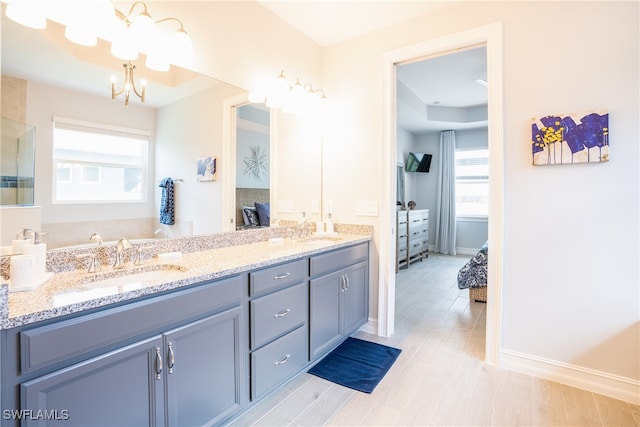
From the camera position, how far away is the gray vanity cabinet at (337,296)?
2.15 m

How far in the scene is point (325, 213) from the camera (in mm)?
3033

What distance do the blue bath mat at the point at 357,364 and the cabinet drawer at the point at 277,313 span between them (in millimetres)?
452

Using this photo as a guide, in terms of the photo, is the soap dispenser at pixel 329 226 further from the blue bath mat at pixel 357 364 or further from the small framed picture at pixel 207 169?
the small framed picture at pixel 207 169

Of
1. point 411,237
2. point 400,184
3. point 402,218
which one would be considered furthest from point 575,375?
point 400,184

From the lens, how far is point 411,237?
5.63 meters

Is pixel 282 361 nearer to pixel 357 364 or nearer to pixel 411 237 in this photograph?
pixel 357 364

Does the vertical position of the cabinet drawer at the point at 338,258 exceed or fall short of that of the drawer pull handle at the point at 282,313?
it exceeds it

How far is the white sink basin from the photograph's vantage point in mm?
1318

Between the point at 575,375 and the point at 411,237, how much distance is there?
364cm

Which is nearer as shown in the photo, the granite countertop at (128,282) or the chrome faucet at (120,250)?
the granite countertop at (128,282)

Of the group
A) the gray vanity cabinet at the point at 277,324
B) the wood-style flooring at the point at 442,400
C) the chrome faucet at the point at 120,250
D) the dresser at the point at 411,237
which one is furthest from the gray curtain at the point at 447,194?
the chrome faucet at the point at 120,250

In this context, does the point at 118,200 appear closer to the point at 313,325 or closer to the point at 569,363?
the point at 313,325

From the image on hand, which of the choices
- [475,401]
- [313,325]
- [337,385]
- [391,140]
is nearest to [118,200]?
[313,325]

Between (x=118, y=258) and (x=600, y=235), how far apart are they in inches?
109
